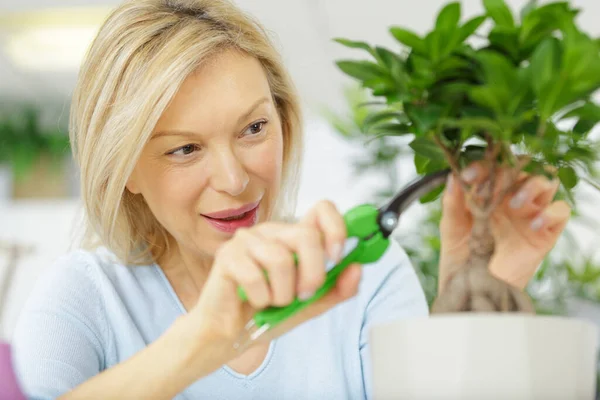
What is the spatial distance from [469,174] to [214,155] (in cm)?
49

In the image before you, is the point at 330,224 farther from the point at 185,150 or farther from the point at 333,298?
the point at 185,150

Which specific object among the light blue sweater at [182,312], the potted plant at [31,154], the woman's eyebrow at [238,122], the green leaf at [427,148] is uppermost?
the green leaf at [427,148]

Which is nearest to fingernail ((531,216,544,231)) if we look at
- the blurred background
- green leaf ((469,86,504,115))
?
green leaf ((469,86,504,115))

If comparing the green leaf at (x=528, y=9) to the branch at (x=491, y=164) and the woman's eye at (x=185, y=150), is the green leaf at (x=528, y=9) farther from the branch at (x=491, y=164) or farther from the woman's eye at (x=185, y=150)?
the woman's eye at (x=185, y=150)

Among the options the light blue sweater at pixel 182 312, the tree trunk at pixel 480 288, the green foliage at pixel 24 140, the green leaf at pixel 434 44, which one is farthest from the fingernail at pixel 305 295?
the green foliage at pixel 24 140

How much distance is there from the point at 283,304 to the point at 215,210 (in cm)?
52

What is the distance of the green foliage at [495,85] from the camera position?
0.53m

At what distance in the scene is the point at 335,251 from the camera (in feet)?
1.85

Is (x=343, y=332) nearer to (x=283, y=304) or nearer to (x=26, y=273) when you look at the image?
→ (x=283, y=304)

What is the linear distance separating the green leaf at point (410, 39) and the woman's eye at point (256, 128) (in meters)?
0.50

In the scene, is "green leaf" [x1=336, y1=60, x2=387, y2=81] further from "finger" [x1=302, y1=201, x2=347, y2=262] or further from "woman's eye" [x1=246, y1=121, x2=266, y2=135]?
"woman's eye" [x1=246, y1=121, x2=266, y2=135]

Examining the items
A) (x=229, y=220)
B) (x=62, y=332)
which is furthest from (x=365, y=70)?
(x=62, y=332)

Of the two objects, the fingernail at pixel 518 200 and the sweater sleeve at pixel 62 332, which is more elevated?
the fingernail at pixel 518 200

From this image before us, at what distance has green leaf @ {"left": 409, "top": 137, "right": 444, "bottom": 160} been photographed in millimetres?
627
